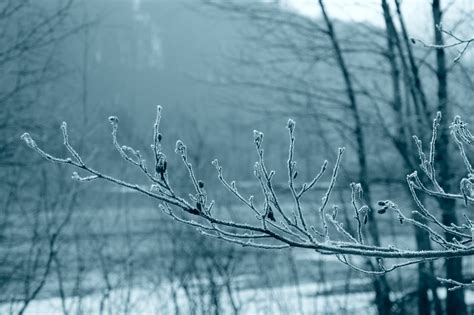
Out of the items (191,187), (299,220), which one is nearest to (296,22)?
(191,187)

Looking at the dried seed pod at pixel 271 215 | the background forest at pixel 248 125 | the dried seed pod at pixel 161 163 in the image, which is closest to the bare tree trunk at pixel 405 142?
the background forest at pixel 248 125

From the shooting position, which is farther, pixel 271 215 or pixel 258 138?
pixel 271 215

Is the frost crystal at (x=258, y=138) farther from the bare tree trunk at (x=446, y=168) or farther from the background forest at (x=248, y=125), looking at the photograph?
the bare tree trunk at (x=446, y=168)

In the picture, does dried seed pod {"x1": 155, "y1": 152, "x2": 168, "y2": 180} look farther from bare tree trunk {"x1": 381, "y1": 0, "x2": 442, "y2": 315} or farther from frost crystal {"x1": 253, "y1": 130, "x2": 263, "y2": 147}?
bare tree trunk {"x1": 381, "y1": 0, "x2": 442, "y2": 315}

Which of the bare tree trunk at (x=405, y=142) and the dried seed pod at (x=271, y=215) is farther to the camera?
the bare tree trunk at (x=405, y=142)

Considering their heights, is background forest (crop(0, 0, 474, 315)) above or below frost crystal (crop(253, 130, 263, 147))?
above

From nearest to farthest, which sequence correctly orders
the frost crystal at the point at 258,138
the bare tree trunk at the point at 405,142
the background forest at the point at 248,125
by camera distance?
the frost crystal at the point at 258,138
the background forest at the point at 248,125
the bare tree trunk at the point at 405,142

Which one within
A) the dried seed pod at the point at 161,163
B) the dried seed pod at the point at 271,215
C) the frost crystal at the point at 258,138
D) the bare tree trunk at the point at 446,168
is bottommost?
the dried seed pod at the point at 271,215

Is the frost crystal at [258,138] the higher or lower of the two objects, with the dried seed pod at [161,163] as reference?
higher

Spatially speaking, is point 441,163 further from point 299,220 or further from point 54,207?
point 299,220

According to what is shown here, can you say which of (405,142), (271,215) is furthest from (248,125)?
(271,215)

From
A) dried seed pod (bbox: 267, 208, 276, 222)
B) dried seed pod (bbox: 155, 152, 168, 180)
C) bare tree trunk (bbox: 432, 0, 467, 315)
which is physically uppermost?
bare tree trunk (bbox: 432, 0, 467, 315)

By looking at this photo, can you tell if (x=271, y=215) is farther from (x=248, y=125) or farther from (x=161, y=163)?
(x=248, y=125)

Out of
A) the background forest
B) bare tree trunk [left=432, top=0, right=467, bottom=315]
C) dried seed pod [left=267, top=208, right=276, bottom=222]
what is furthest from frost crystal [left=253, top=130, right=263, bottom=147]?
bare tree trunk [left=432, top=0, right=467, bottom=315]
